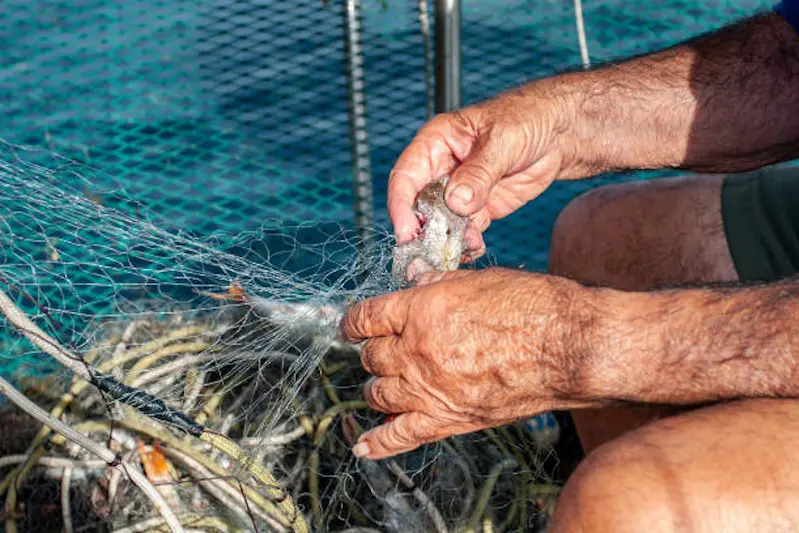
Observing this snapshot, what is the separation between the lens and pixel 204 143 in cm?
418

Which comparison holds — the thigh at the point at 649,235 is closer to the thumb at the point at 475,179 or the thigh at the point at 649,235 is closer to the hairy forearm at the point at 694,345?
the thumb at the point at 475,179

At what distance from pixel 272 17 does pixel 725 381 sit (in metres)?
3.78

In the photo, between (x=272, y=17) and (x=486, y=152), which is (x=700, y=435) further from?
(x=272, y=17)

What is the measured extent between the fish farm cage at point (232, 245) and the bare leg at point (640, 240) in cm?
37

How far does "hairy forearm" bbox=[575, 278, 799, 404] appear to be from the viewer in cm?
158

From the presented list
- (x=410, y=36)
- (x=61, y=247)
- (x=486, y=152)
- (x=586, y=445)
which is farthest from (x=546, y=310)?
(x=410, y=36)

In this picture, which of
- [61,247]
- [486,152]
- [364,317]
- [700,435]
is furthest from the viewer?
[61,247]

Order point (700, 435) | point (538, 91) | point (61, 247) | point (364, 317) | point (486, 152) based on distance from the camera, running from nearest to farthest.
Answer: point (700, 435) → point (364, 317) → point (486, 152) → point (538, 91) → point (61, 247)

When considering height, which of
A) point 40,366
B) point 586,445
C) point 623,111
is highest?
point 623,111

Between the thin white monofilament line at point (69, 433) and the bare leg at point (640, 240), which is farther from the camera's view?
the bare leg at point (640, 240)

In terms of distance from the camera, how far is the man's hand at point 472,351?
1.69 metres

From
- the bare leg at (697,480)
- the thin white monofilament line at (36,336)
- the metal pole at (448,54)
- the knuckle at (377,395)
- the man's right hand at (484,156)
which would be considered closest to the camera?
the bare leg at (697,480)

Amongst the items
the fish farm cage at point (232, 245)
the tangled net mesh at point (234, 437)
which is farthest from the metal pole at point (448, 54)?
the tangled net mesh at point (234, 437)

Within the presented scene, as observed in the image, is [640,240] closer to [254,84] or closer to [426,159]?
[426,159]
